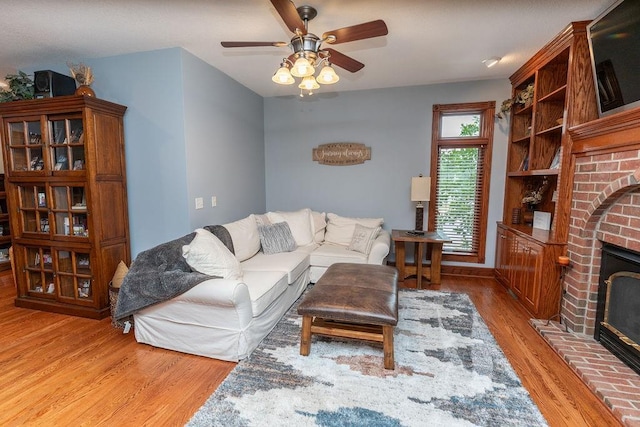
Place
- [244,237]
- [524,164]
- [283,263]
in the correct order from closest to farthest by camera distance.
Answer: [283,263]
[244,237]
[524,164]

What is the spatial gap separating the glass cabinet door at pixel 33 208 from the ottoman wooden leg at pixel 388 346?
3.48 m

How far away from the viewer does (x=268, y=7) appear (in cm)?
224

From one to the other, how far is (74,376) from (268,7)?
9.80 ft

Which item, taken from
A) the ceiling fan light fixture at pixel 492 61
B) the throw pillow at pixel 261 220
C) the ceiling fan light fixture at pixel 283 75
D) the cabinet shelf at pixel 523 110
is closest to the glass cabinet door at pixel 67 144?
the throw pillow at pixel 261 220

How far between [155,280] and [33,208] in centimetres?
Result: 199

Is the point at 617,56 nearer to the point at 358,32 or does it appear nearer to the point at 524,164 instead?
Answer: the point at 524,164

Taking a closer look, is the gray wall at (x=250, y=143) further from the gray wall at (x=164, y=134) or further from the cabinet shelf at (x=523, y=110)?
the cabinet shelf at (x=523, y=110)

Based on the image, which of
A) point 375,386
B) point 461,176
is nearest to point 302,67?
point 375,386

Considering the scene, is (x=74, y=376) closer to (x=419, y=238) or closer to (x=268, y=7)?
(x=268, y=7)

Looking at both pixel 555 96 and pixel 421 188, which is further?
pixel 421 188

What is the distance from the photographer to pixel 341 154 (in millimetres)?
4586

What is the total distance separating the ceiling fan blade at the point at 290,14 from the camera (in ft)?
5.63

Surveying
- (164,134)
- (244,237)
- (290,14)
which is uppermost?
(290,14)

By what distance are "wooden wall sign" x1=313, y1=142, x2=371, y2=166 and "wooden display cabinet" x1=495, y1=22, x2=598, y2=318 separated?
194 centimetres
